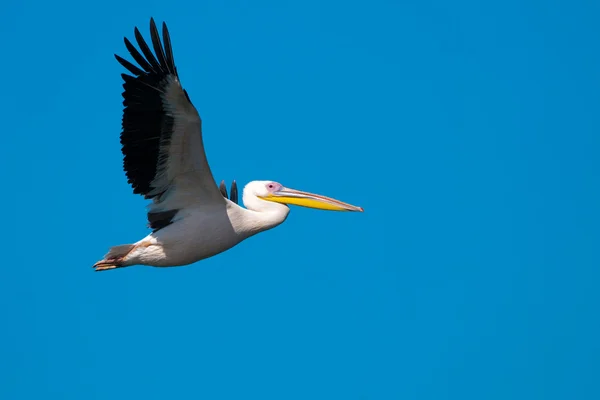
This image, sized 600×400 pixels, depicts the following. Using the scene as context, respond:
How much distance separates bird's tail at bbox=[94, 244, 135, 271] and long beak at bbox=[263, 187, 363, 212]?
2.09 m

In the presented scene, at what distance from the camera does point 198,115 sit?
12469mm

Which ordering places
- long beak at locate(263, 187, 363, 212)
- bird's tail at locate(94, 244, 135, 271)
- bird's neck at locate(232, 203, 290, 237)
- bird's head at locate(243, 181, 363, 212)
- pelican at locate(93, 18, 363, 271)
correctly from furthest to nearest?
long beak at locate(263, 187, 363, 212), bird's head at locate(243, 181, 363, 212), bird's neck at locate(232, 203, 290, 237), bird's tail at locate(94, 244, 135, 271), pelican at locate(93, 18, 363, 271)

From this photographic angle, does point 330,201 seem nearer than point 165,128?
No

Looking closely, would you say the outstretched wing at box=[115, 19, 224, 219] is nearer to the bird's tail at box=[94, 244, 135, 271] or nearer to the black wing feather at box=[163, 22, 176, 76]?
the black wing feather at box=[163, 22, 176, 76]

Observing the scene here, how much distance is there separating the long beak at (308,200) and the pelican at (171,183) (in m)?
0.02

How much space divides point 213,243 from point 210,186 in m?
0.73

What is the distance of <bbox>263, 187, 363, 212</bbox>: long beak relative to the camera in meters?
14.4

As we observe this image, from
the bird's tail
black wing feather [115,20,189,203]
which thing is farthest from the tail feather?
black wing feather [115,20,189,203]

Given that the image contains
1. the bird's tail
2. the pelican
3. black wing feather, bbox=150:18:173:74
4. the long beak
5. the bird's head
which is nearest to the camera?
black wing feather, bbox=150:18:173:74

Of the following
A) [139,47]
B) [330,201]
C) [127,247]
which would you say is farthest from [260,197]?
[139,47]

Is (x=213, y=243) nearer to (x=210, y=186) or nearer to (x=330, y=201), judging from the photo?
(x=210, y=186)

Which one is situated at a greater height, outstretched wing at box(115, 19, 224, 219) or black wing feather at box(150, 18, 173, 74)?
black wing feather at box(150, 18, 173, 74)

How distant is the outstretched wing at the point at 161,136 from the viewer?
40.2 feet

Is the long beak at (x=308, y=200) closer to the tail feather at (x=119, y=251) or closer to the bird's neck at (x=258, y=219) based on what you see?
the bird's neck at (x=258, y=219)
